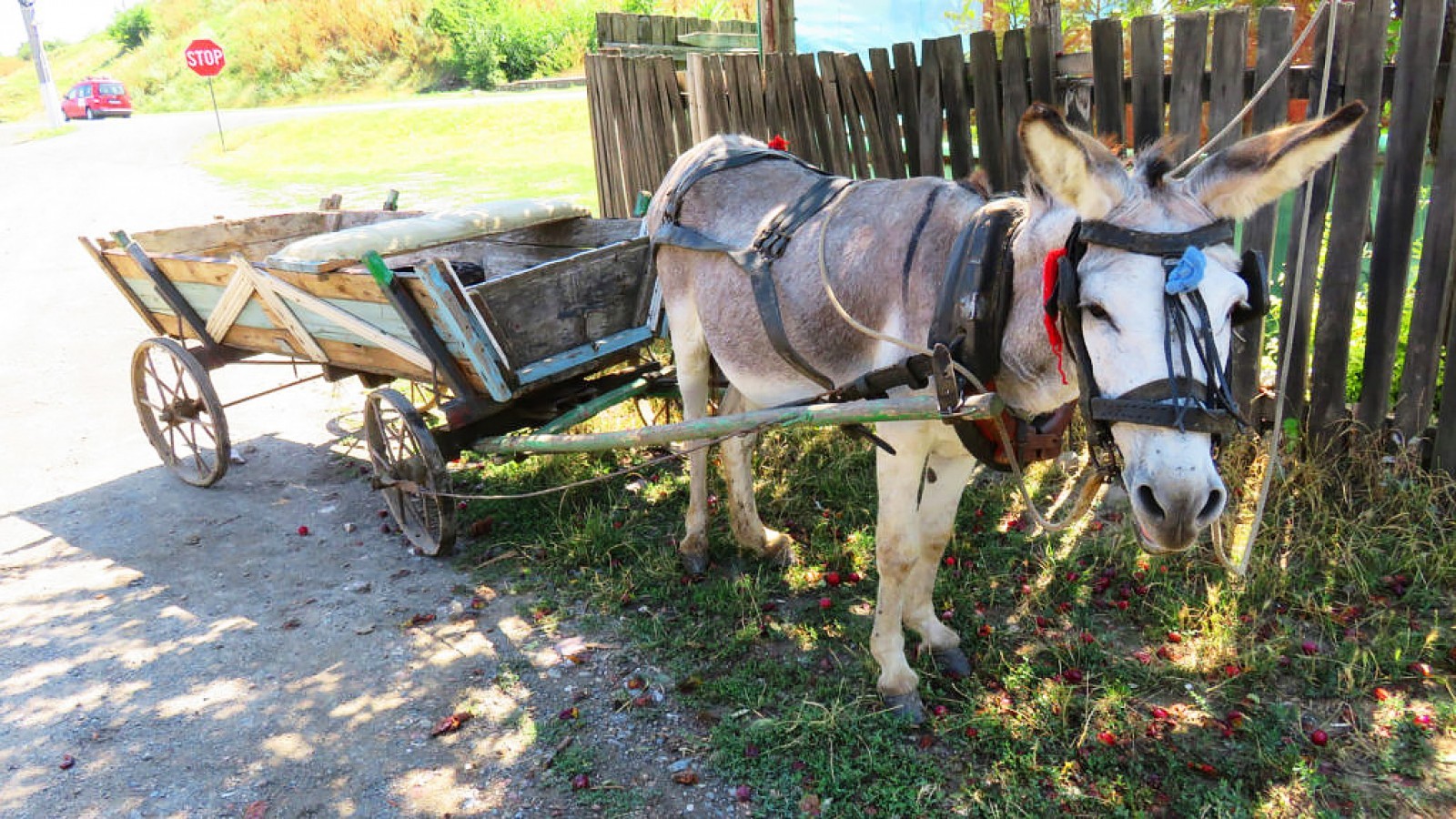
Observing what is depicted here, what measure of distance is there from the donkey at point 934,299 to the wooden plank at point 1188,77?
1.87m

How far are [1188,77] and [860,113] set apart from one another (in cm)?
196

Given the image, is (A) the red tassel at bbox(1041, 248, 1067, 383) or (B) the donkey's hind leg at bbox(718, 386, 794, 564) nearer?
(A) the red tassel at bbox(1041, 248, 1067, 383)

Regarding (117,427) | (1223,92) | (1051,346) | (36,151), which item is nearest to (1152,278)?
(1051,346)

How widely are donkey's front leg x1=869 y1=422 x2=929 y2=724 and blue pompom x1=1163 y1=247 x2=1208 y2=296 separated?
47.1 inches

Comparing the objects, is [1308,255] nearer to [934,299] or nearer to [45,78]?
[934,299]

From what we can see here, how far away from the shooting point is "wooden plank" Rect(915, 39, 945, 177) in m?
5.39

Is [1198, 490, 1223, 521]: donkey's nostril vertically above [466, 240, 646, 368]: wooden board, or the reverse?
[466, 240, 646, 368]: wooden board

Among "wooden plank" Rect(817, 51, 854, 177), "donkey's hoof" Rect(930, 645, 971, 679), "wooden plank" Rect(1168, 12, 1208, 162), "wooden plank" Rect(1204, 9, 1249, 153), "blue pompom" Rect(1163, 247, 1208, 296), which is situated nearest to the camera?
"blue pompom" Rect(1163, 247, 1208, 296)

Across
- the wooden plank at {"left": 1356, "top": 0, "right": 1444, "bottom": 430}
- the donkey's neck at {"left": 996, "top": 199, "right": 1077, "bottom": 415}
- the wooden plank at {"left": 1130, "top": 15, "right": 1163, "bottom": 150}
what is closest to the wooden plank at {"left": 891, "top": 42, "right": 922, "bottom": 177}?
the wooden plank at {"left": 1130, "top": 15, "right": 1163, "bottom": 150}

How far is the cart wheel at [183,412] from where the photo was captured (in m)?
5.53

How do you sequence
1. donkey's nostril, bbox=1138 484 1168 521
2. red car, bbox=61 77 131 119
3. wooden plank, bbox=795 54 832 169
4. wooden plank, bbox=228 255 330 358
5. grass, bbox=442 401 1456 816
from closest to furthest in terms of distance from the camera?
donkey's nostril, bbox=1138 484 1168 521
grass, bbox=442 401 1456 816
wooden plank, bbox=228 255 330 358
wooden plank, bbox=795 54 832 169
red car, bbox=61 77 131 119

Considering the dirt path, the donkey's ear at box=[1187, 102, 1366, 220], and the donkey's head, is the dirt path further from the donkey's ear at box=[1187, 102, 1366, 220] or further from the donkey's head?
the donkey's ear at box=[1187, 102, 1366, 220]

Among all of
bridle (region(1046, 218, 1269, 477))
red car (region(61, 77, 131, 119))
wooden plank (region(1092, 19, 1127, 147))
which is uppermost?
red car (region(61, 77, 131, 119))

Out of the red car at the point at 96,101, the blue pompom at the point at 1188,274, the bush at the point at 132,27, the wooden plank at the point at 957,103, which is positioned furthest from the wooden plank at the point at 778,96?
the bush at the point at 132,27
